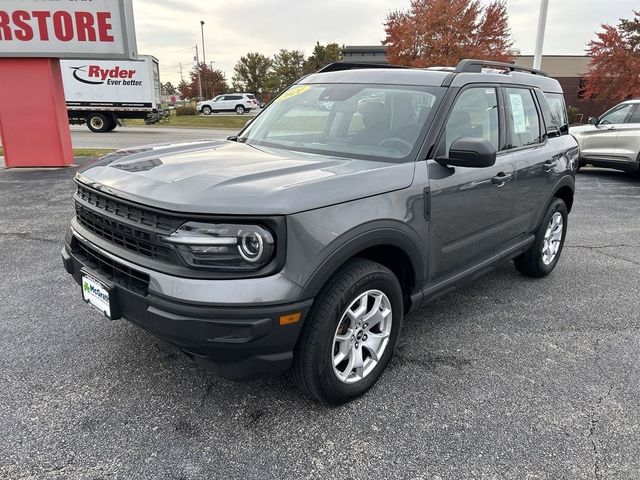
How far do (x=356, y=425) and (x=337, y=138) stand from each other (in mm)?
1832

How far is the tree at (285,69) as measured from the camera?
165 feet

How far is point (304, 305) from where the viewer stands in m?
2.26

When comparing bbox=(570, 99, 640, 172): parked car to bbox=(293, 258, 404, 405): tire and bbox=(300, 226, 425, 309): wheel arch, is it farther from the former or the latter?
bbox=(293, 258, 404, 405): tire

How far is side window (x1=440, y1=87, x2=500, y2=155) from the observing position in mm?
3184

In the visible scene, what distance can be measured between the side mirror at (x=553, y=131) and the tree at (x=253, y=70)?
5661 centimetres

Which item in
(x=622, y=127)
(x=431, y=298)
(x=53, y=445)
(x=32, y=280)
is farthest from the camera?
(x=622, y=127)

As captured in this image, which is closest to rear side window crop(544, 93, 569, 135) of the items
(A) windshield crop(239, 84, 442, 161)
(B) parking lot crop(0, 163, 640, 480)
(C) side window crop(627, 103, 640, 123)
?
(B) parking lot crop(0, 163, 640, 480)

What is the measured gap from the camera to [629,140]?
1020cm

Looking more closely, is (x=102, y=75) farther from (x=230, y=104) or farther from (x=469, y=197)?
(x=469, y=197)

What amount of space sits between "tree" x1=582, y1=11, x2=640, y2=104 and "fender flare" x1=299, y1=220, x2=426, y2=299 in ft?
84.1

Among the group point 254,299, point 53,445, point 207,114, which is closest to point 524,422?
point 254,299

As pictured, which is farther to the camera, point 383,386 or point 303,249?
point 383,386

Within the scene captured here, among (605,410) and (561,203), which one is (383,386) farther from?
(561,203)

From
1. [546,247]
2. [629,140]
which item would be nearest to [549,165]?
[546,247]
